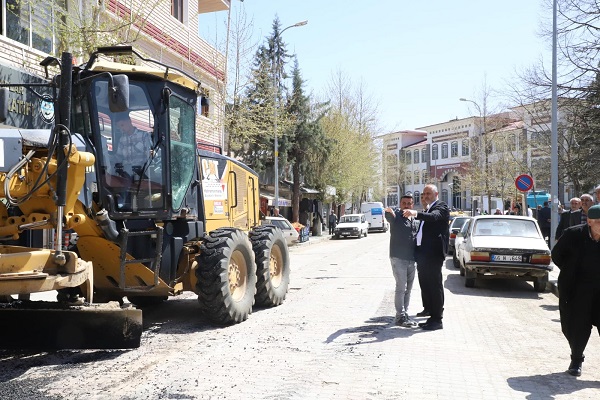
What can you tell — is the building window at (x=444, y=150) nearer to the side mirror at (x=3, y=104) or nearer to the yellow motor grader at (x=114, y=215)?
the yellow motor grader at (x=114, y=215)

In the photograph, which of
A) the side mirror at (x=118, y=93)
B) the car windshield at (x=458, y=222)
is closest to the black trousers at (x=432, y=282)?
the side mirror at (x=118, y=93)

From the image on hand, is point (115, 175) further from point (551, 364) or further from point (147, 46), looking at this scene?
point (147, 46)

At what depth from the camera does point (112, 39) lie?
1313 cm

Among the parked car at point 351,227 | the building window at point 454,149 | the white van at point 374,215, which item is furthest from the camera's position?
the building window at point 454,149

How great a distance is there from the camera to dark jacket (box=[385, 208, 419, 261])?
794 centimetres

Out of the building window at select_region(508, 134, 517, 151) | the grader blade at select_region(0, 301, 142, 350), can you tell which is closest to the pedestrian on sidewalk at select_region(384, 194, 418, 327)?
the grader blade at select_region(0, 301, 142, 350)

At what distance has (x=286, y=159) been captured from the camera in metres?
35.4

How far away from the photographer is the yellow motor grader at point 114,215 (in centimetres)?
550

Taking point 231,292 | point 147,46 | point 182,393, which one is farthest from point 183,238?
point 147,46

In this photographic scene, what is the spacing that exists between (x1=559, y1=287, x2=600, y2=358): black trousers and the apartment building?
5295 mm

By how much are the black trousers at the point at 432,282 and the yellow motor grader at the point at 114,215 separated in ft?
7.78

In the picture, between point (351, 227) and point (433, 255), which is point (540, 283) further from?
point (351, 227)

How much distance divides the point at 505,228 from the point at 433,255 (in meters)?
5.77

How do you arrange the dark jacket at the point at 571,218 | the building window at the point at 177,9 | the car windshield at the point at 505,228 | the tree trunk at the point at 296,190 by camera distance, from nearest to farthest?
the dark jacket at the point at 571,218
the car windshield at the point at 505,228
the building window at the point at 177,9
the tree trunk at the point at 296,190
